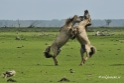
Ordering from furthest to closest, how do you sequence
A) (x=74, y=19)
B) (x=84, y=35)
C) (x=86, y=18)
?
(x=86, y=18), (x=74, y=19), (x=84, y=35)

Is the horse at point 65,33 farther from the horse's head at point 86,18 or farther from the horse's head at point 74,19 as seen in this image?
the horse's head at point 86,18

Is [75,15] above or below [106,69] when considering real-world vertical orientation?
above

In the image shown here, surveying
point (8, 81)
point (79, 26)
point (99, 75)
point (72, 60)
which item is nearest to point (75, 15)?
point (79, 26)

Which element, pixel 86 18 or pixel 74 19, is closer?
pixel 74 19

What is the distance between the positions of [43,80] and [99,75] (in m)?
1.78

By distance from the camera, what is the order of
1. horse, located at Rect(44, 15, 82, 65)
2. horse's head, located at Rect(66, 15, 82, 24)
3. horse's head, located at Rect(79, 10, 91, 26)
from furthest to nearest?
horse's head, located at Rect(79, 10, 91, 26) < horse's head, located at Rect(66, 15, 82, 24) < horse, located at Rect(44, 15, 82, 65)

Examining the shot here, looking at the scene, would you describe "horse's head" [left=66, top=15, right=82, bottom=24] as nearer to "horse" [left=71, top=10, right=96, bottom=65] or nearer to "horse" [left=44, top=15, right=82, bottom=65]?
"horse" [left=44, top=15, right=82, bottom=65]

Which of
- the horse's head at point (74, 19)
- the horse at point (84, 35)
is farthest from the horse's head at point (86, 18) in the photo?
the horse's head at point (74, 19)

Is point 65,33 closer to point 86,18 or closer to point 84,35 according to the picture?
point 84,35

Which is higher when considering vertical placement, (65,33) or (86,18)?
(86,18)

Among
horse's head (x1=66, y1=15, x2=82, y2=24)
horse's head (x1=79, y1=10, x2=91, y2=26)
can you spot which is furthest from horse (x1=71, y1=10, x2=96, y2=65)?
horse's head (x1=66, y1=15, x2=82, y2=24)

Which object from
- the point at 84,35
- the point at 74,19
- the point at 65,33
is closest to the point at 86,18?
the point at 74,19

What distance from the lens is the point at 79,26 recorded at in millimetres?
17219

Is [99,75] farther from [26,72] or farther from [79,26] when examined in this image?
[79,26]
